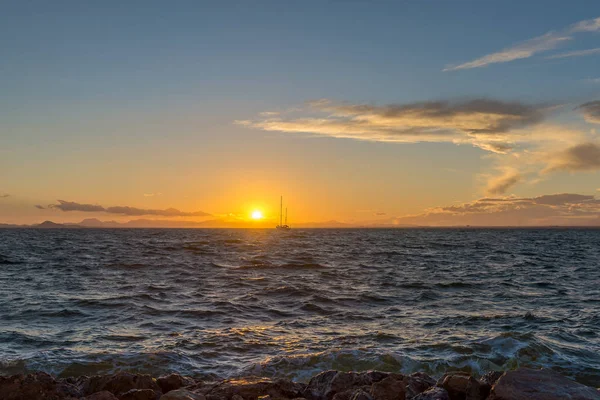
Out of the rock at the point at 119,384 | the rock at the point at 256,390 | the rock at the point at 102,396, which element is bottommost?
the rock at the point at 256,390

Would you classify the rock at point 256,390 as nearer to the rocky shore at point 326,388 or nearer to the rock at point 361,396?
the rocky shore at point 326,388

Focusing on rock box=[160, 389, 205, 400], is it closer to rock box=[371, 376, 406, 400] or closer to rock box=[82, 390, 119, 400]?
rock box=[82, 390, 119, 400]

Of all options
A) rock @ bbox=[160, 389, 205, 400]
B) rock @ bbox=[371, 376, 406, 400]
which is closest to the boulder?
rock @ bbox=[371, 376, 406, 400]

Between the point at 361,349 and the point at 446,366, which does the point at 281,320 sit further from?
the point at 446,366

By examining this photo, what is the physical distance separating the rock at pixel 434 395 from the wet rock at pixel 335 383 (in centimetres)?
136

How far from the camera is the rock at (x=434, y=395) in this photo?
316 inches

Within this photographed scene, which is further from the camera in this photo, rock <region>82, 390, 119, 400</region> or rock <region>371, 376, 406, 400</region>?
rock <region>371, 376, 406, 400</region>

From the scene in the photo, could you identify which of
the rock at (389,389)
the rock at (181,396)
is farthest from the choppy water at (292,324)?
the rock at (181,396)

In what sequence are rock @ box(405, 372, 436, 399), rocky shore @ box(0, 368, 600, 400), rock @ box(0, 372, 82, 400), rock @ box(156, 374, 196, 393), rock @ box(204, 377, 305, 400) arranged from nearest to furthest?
rocky shore @ box(0, 368, 600, 400) → rock @ box(0, 372, 82, 400) → rock @ box(405, 372, 436, 399) → rock @ box(204, 377, 305, 400) → rock @ box(156, 374, 196, 393)

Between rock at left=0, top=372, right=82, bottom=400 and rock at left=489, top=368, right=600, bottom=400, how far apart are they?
23.7ft

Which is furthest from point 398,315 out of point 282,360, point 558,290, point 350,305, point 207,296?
point 558,290

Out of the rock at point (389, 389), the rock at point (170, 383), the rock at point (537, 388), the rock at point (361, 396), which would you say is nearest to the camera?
the rock at point (537, 388)

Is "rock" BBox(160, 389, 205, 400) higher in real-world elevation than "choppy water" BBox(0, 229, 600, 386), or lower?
higher

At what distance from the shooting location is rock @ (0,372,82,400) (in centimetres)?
827
